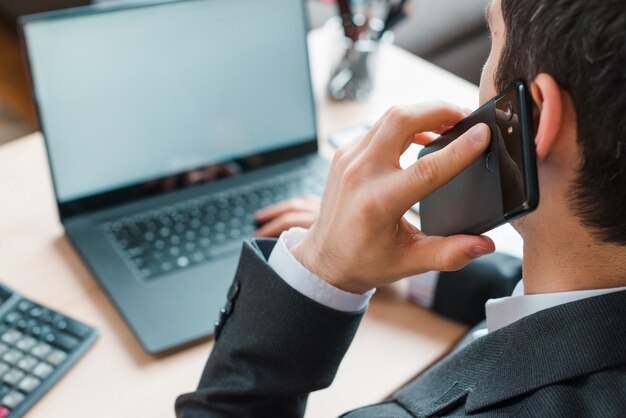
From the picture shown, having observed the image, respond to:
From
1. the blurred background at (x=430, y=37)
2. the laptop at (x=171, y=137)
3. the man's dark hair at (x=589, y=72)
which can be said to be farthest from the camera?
the blurred background at (x=430, y=37)

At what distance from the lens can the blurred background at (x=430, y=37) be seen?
226 cm

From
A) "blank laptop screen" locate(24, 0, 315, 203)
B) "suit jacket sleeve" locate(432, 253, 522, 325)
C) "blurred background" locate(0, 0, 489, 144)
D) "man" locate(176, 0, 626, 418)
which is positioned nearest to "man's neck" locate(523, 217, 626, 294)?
"man" locate(176, 0, 626, 418)

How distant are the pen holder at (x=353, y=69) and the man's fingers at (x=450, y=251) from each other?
Result: 72 centimetres

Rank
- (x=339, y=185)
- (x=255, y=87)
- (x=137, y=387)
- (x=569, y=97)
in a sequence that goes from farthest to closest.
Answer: (x=255, y=87)
(x=137, y=387)
(x=339, y=185)
(x=569, y=97)

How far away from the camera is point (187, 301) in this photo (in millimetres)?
912

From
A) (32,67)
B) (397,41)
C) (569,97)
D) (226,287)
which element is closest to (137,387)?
(226,287)

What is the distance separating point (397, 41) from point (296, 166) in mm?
1224

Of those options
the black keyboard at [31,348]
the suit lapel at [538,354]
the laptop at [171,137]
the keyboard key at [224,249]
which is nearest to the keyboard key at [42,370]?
the black keyboard at [31,348]

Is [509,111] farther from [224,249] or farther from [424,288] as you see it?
[224,249]

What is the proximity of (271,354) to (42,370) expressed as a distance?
270 mm

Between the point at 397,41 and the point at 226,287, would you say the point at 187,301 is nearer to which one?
the point at 226,287

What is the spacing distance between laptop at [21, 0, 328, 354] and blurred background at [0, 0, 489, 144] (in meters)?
1.12

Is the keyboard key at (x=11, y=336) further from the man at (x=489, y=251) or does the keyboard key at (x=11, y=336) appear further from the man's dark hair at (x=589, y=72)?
the man's dark hair at (x=589, y=72)

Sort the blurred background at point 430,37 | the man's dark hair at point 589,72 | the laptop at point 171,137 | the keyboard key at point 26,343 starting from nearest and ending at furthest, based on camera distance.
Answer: the man's dark hair at point 589,72
the keyboard key at point 26,343
the laptop at point 171,137
the blurred background at point 430,37
